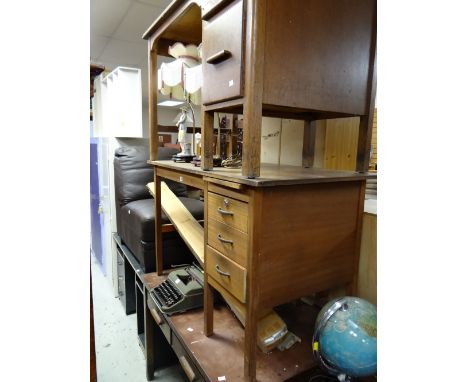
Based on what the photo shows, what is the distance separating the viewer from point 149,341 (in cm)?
186

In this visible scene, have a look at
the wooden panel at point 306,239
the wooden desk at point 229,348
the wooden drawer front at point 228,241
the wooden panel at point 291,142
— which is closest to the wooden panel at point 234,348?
the wooden desk at point 229,348

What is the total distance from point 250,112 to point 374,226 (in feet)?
2.11

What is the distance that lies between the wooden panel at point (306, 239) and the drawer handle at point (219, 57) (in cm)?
42

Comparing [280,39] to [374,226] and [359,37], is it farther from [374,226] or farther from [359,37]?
[374,226]

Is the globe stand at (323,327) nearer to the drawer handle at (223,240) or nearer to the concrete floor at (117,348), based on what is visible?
the drawer handle at (223,240)

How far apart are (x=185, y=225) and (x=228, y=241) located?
2.53 ft

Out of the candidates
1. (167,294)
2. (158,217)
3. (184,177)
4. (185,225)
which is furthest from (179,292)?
(184,177)

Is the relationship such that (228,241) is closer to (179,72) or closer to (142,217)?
(179,72)

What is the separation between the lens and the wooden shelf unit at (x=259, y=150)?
0.85 meters

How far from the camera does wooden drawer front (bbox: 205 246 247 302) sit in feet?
3.01

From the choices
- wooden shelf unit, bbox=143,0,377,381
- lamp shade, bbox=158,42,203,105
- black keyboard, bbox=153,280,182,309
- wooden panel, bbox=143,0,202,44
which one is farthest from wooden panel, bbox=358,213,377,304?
wooden panel, bbox=143,0,202,44

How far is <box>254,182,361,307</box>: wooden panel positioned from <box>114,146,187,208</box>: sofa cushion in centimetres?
190
